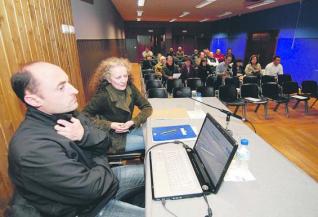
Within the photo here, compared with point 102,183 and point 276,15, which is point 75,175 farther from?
point 276,15

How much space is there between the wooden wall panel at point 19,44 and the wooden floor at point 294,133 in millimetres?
3501

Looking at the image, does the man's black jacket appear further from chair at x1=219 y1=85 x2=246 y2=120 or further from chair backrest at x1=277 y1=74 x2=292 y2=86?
chair backrest at x1=277 y1=74 x2=292 y2=86

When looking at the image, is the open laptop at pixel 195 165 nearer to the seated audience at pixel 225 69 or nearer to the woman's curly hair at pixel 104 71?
the woman's curly hair at pixel 104 71

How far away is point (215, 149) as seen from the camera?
1.21m

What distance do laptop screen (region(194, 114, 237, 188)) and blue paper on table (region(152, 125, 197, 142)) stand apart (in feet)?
0.96

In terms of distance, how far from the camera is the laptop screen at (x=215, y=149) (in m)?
1.05

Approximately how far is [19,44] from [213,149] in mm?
1845

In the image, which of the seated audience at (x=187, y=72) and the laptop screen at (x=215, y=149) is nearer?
the laptop screen at (x=215, y=149)

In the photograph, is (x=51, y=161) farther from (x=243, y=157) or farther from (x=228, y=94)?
(x=228, y=94)

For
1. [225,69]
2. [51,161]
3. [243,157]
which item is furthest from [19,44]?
[225,69]

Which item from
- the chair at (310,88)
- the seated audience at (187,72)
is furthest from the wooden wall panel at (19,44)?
the chair at (310,88)

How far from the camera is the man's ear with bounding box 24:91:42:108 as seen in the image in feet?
3.55

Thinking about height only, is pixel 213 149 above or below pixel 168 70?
above

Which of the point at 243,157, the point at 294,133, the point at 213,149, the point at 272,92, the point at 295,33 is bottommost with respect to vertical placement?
the point at 294,133
